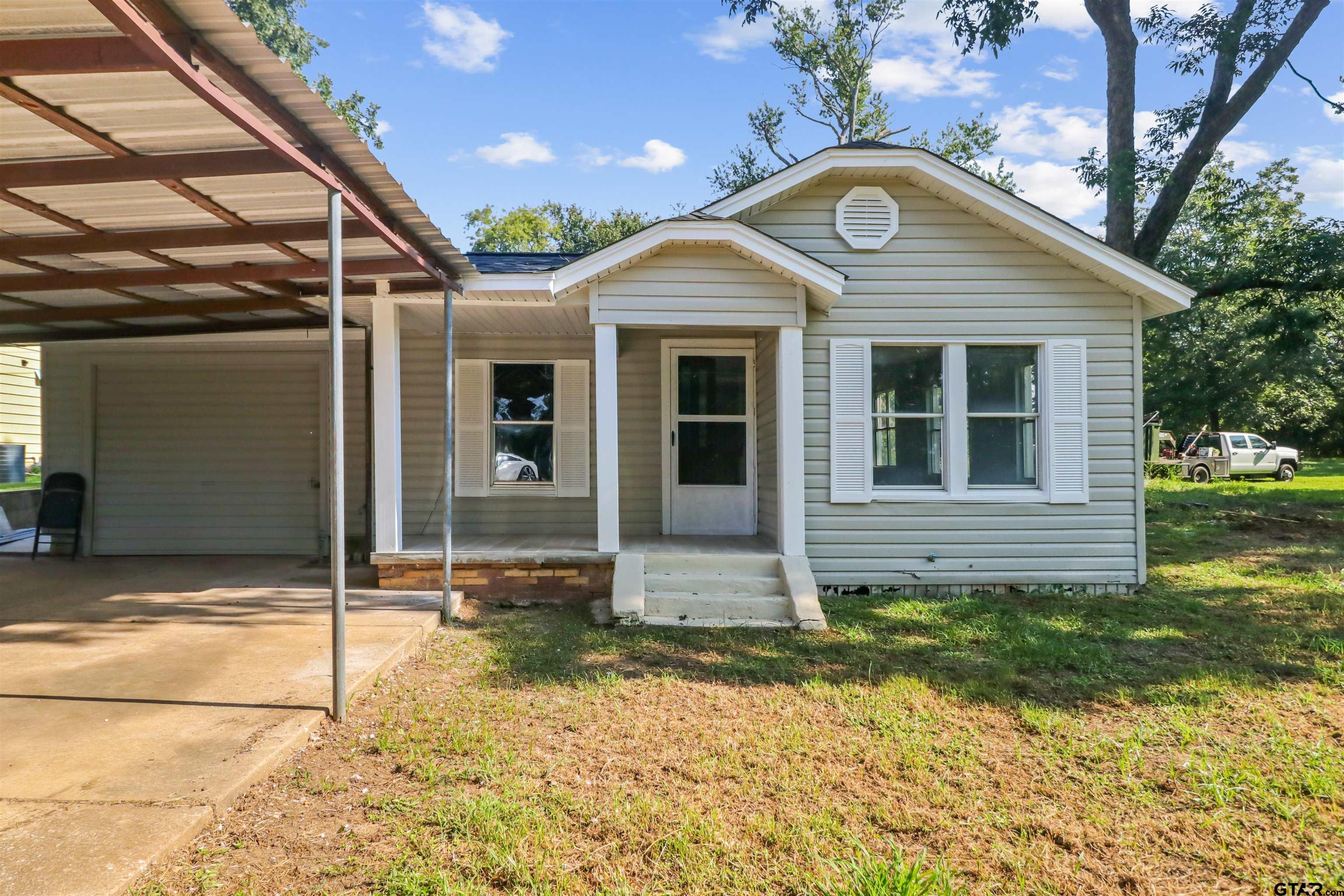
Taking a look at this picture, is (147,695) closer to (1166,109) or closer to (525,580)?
(525,580)

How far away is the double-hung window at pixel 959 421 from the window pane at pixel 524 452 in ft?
9.87

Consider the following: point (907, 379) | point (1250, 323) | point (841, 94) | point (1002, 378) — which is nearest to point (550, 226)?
point (841, 94)

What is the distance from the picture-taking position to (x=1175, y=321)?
12977 mm

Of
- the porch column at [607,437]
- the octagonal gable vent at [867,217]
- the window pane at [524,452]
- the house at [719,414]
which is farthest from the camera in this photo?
the window pane at [524,452]

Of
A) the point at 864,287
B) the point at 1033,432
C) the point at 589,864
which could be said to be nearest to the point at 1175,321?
the point at 1033,432

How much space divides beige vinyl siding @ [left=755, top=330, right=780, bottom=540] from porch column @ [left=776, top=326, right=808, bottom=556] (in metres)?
0.15

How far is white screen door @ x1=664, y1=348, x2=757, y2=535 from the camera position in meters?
8.05

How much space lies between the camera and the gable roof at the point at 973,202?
6.66 m

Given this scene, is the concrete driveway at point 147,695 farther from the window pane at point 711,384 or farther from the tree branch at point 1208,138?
the tree branch at point 1208,138

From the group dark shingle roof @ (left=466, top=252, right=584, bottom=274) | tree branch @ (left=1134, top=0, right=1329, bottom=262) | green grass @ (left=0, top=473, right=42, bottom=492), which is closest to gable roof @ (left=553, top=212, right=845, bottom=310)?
dark shingle roof @ (left=466, top=252, right=584, bottom=274)

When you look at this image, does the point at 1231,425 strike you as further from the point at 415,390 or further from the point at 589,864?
the point at 589,864

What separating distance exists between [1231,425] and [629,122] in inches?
965

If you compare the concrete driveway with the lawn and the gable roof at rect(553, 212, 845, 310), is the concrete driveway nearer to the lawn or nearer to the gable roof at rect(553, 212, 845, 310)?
the lawn

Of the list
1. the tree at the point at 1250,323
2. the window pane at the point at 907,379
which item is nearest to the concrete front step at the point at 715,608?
the window pane at the point at 907,379
